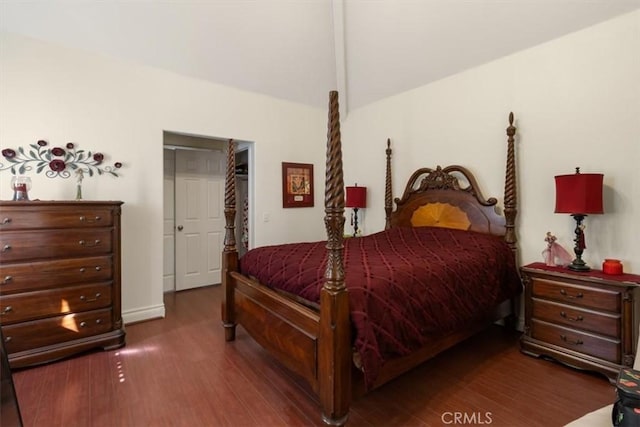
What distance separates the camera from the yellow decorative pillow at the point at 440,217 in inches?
128

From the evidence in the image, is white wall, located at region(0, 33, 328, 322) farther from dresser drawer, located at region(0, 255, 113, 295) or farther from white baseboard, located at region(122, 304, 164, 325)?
dresser drawer, located at region(0, 255, 113, 295)

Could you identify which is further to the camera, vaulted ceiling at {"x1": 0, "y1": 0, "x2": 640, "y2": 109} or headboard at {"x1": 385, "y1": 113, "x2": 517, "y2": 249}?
headboard at {"x1": 385, "y1": 113, "x2": 517, "y2": 249}

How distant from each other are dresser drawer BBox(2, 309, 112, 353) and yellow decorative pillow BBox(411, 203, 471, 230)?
3340 millimetres

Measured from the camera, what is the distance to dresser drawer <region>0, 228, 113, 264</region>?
2.19 meters

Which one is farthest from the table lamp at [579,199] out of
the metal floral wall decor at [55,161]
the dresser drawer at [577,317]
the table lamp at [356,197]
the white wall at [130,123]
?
the metal floral wall decor at [55,161]

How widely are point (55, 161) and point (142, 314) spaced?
1705 millimetres

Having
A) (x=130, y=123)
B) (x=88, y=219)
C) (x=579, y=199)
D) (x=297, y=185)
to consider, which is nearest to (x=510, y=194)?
(x=579, y=199)

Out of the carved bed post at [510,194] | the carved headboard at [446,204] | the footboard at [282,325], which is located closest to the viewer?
the footboard at [282,325]

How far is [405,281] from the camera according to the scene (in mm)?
1810

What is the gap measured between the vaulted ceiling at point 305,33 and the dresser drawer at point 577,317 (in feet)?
7.75

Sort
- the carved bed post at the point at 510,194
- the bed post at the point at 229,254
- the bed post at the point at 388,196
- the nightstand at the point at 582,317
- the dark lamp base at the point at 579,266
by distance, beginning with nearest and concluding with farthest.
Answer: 1. the nightstand at the point at 582,317
2. the dark lamp base at the point at 579,266
3. the bed post at the point at 229,254
4. the carved bed post at the point at 510,194
5. the bed post at the point at 388,196

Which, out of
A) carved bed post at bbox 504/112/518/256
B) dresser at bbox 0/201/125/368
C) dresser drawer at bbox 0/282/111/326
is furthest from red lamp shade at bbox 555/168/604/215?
dresser drawer at bbox 0/282/111/326

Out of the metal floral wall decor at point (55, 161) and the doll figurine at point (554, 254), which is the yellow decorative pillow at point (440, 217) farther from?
the metal floral wall decor at point (55, 161)

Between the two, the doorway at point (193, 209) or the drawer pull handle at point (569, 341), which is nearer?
the drawer pull handle at point (569, 341)
